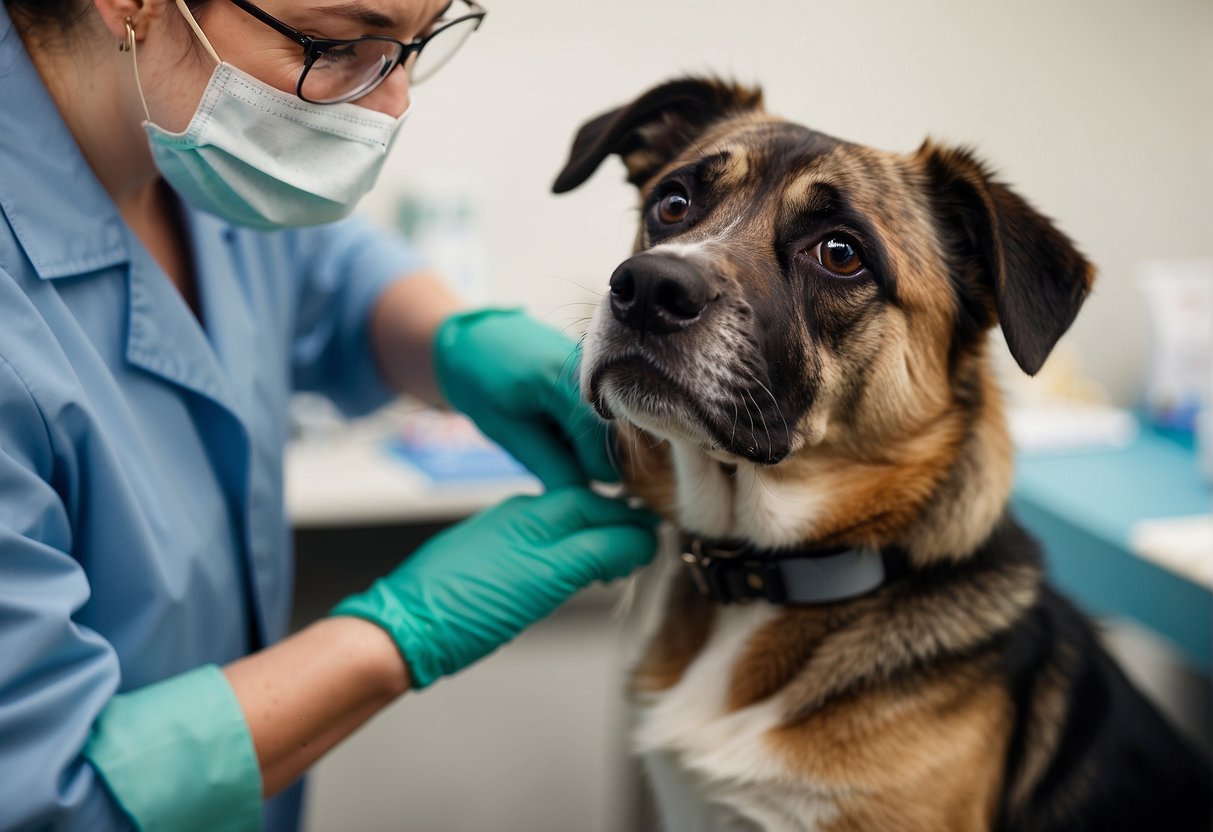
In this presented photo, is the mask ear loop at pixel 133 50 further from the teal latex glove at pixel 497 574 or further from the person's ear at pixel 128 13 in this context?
the teal latex glove at pixel 497 574

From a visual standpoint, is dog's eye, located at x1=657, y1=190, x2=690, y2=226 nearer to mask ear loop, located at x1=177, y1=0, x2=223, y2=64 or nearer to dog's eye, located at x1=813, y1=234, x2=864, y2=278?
dog's eye, located at x1=813, y1=234, x2=864, y2=278

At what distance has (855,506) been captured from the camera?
1.19 metres

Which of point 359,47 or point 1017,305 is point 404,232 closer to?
point 359,47

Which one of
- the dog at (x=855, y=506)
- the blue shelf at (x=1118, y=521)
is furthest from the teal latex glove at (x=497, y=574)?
the blue shelf at (x=1118, y=521)

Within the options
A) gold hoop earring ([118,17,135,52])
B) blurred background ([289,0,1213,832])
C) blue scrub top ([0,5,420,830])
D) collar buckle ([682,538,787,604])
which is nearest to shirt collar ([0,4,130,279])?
blue scrub top ([0,5,420,830])

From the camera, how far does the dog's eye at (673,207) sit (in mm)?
1236

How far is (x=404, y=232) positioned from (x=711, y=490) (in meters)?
1.77

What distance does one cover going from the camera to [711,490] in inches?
49.1

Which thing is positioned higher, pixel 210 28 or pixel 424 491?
pixel 210 28

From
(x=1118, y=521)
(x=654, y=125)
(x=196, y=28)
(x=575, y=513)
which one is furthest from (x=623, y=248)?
(x=1118, y=521)

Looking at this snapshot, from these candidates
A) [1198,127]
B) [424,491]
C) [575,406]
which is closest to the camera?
[575,406]

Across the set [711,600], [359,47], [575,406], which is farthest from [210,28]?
[711,600]

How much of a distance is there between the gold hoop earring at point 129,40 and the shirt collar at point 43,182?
0.37 feet

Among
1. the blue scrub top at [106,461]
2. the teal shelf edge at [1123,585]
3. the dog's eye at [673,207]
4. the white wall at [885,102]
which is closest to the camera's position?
the blue scrub top at [106,461]
